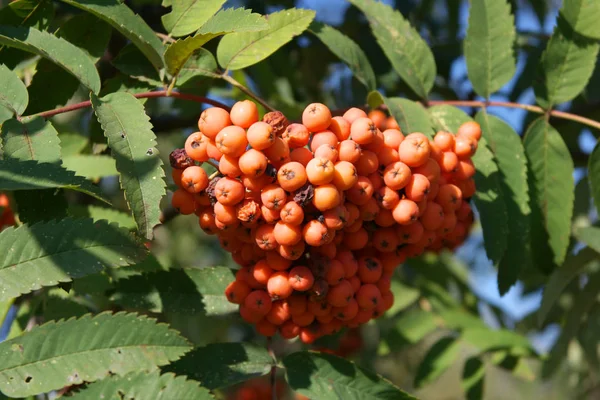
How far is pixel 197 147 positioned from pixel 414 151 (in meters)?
0.50

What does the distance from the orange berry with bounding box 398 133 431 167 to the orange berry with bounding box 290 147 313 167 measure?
0.76 feet

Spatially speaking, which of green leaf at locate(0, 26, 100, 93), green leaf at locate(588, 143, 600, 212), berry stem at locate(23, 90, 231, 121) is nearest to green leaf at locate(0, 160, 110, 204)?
berry stem at locate(23, 90, 231, 121)

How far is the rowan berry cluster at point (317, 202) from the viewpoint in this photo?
4.85 ft

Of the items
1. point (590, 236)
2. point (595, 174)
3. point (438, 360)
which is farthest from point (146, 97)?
point (438, 360)

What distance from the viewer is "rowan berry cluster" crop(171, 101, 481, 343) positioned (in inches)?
58.2

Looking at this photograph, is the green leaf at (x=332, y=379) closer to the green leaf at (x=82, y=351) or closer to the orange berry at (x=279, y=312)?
the orange berry at (x=279, y=312)

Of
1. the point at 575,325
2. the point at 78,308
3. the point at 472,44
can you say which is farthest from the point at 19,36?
the point at 575,325

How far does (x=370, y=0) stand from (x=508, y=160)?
0.68m

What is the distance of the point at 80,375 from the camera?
4.47 ft

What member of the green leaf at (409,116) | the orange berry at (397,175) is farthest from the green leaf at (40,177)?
the green leaf at (409,116)

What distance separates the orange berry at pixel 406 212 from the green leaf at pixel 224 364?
0.52 m

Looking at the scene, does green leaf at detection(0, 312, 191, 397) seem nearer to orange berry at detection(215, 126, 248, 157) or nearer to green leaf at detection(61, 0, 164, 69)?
orange berry at detection(215, 126, 248, 157)

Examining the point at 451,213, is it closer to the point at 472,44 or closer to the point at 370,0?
the point at 472,44

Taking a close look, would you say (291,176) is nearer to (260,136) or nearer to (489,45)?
(260,136)
